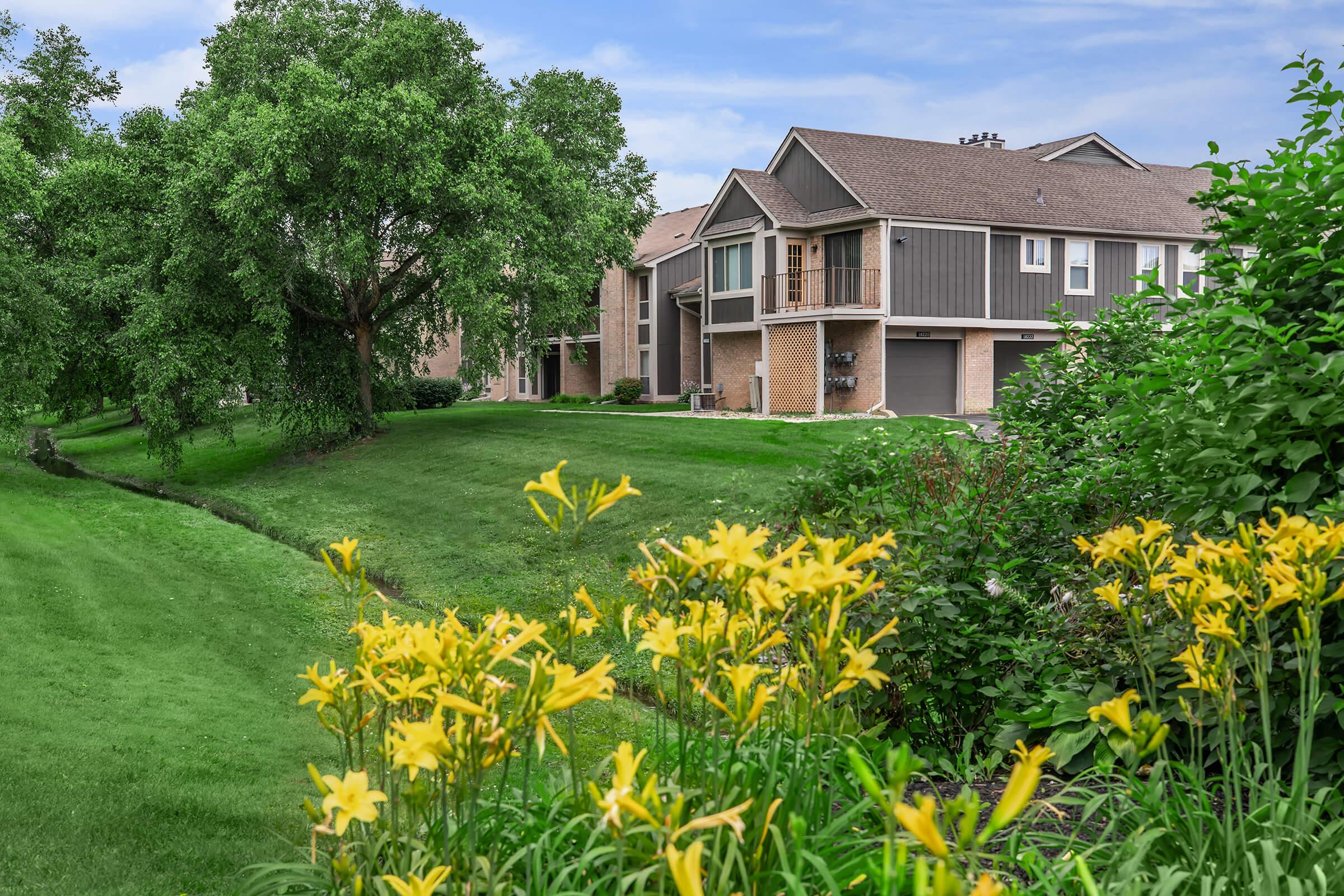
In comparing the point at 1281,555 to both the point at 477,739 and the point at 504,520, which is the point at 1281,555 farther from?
the point at 504,520

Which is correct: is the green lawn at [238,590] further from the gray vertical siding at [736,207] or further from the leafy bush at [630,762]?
the gray vertical siding at [736,207]

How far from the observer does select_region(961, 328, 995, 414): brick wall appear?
27984 mm

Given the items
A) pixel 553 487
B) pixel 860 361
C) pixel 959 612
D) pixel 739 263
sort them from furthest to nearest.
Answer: pixel 739 263 → pixel 860 361 → pixel 959 612 → pixel 553 487

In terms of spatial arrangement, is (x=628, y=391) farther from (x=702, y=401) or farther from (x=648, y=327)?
(x=702, y=401)

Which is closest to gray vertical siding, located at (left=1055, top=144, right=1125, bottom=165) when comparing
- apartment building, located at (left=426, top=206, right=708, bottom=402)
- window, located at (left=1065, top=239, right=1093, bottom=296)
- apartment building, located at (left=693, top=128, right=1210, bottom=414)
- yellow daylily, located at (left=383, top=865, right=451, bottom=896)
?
apartment building, located at (left=693, top=128, right=1210, bottom=414)

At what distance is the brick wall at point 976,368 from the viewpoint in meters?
28.0

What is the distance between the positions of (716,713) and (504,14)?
30.9ft

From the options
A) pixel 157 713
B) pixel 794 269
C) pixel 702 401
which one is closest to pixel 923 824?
pixel 157 713

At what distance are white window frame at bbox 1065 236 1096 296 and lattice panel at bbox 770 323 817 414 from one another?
784 centimetres

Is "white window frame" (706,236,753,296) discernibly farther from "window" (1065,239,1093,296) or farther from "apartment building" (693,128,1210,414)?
"window" (1065,239,1093,296)

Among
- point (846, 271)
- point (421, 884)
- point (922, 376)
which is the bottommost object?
point (421, 884)

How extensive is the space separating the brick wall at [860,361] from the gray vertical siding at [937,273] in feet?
2.91

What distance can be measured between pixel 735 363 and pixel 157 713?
24098mm

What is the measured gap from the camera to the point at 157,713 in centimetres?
A: 698
